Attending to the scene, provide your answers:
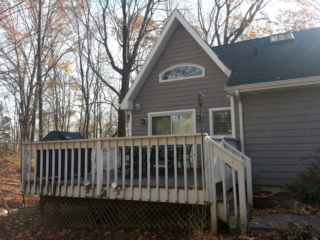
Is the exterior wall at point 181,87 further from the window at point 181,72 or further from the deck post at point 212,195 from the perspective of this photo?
the deck post at point 212,195

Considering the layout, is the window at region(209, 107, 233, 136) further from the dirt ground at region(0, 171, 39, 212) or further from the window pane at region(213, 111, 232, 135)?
the dirt ground at region(0, 171, 39, 212)

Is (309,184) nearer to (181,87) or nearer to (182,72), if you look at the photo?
(181,87)

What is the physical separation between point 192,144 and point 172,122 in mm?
3538

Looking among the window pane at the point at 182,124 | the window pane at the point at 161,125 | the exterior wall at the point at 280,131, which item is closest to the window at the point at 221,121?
the exterior wall at the point at 280,131

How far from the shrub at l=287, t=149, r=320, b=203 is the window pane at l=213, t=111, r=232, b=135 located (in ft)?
6.86

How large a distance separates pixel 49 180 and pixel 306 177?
586cm

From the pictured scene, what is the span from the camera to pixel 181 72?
26.8ft

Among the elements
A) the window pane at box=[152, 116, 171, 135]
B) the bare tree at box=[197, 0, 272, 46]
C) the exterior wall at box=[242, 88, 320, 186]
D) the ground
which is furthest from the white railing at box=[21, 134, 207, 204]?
the bare tree at box=[197, 0, 272, 46]

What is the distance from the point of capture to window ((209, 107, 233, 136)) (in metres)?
7.29

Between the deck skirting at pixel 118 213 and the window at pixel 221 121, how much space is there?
11.6 feet

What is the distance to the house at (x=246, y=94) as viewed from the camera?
6301 mm

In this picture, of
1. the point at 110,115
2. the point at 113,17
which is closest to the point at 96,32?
the point at 113,17

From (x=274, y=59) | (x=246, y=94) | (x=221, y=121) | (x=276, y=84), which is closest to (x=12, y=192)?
(x=221, y=121)

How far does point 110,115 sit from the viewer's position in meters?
24.4
